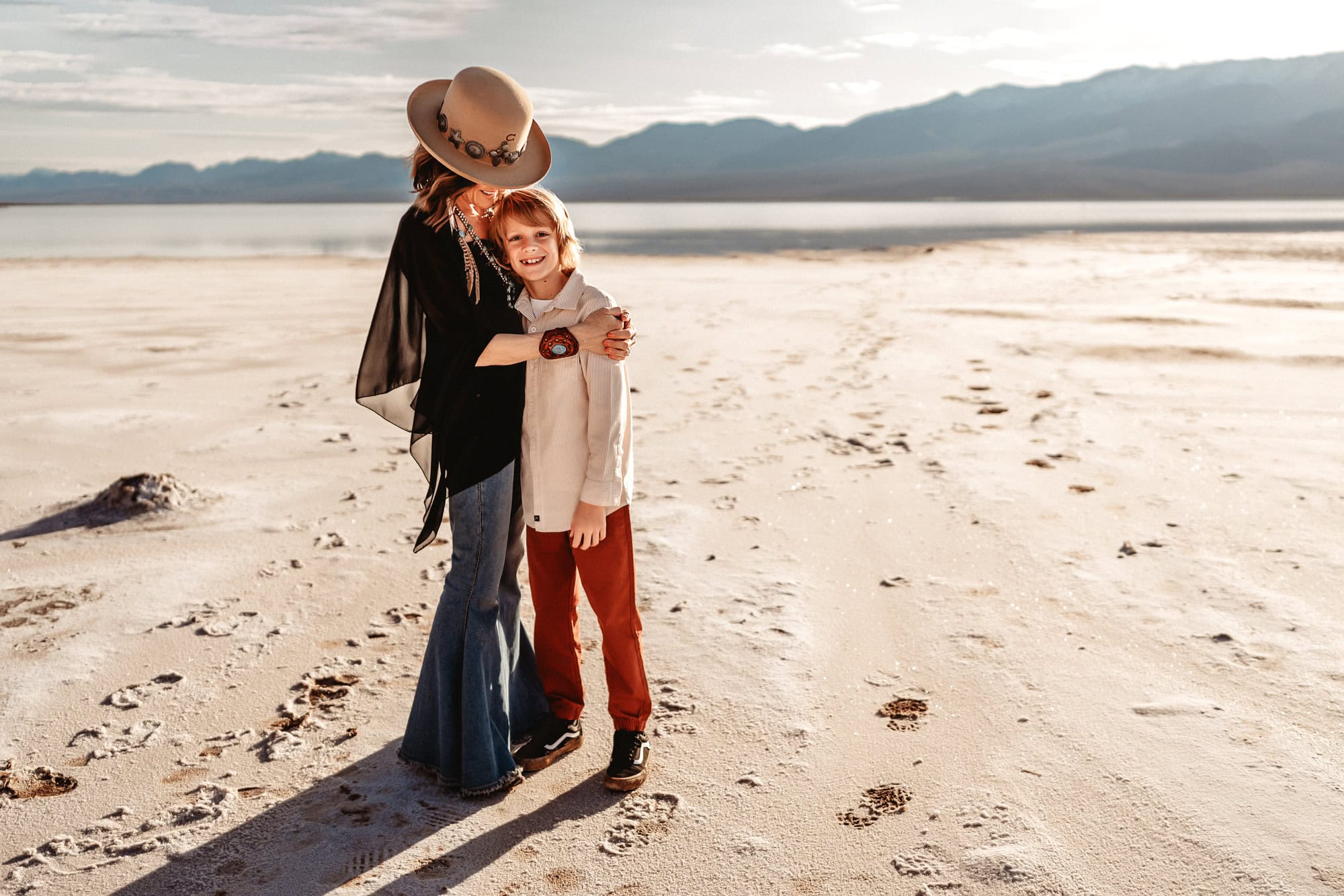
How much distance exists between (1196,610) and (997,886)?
6.35 ft

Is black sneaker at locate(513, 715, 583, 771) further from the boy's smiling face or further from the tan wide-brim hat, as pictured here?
the tan wide-brim hat

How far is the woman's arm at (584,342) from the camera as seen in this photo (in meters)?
2.33

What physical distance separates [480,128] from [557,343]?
0.54 metres

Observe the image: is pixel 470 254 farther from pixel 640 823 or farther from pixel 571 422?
pixel 640 823

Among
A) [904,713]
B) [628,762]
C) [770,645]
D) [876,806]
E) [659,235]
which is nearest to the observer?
[876,806]

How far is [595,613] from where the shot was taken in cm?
273

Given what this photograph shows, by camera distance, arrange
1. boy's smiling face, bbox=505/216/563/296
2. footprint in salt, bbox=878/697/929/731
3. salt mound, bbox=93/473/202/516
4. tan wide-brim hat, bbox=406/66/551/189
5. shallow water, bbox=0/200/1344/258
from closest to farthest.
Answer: tan wide-brim hat, bbox=406/66/551/189 → boy's smiling face, bbox=505/216/563/296 → footprint in salt, bbox=878/697/929/731 → salt mound, bbox=93/473/202/516 → shallow water, bbox=0/200/1344/258

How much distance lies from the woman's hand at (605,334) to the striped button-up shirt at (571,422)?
0.05 metres

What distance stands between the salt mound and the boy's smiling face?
3343 mm

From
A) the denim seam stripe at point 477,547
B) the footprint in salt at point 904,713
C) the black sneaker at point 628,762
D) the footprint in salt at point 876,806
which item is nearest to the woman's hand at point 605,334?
the denim seam stripe at point 477,547

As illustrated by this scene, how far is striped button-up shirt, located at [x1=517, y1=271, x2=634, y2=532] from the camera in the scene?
2.44 meters

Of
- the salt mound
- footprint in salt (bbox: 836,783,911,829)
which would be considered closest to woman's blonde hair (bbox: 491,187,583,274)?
footprint in salt (bbox: 836,783,911,829)

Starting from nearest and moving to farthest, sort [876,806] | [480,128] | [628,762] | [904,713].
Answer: [480,128], [876,806], [628,762], [904,713]

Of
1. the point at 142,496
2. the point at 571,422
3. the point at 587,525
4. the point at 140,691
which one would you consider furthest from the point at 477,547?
the point at 142,496
